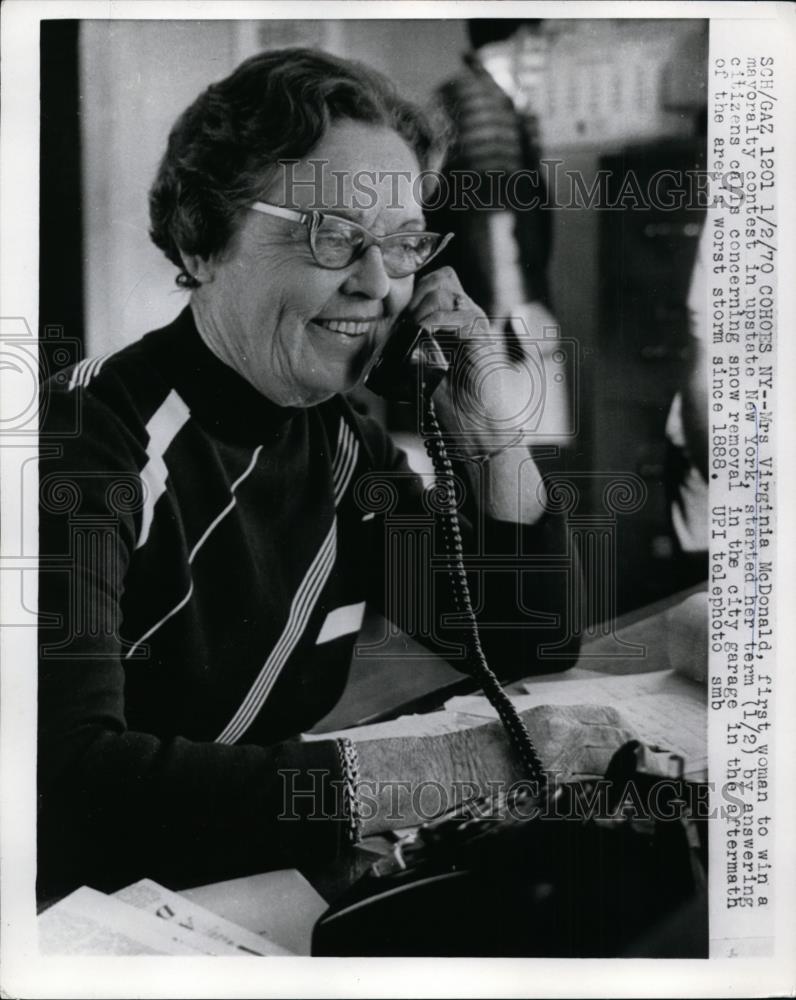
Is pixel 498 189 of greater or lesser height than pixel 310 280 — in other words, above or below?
above

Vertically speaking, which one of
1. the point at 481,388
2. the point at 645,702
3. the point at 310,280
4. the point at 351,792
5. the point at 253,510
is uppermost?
the point at 310,280

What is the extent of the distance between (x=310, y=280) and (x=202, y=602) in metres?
0.40

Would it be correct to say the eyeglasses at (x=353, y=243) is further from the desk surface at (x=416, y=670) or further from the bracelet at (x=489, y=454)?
the desk surface at (x=416, y=670)

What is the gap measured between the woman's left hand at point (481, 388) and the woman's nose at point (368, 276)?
9 centimetres

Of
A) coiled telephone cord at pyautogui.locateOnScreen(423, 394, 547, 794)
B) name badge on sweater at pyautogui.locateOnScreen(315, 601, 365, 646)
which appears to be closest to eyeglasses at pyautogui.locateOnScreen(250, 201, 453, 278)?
coiled telephone cord at pyautogui.locateOnScreen(423, 394, 547, 794)

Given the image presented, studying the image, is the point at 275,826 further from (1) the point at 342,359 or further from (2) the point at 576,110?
(2) the point at 576,110

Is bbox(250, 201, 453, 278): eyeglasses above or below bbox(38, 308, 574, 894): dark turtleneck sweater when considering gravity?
above

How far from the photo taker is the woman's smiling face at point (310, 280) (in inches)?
42.9

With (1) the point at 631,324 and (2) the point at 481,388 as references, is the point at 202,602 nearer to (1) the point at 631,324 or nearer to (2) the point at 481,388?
(2) the point at 481,388

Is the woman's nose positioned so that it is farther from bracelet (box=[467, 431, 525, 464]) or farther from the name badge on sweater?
the name badge on sweater

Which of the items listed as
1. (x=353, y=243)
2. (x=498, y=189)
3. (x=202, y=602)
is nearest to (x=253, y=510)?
(x=202, y=602)

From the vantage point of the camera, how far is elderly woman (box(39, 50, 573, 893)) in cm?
109

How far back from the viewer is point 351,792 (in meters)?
1.13

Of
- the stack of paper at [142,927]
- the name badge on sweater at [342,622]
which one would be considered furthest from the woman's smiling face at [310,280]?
the stack of paper at [142,927]
